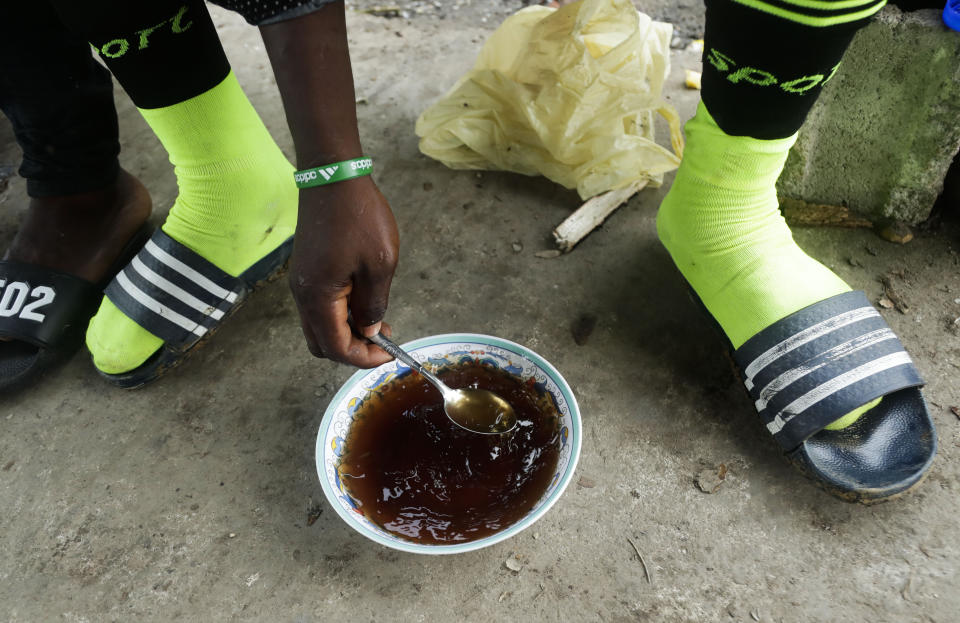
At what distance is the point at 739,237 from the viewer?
4.50 feet

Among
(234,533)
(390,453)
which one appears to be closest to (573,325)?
(390,453)

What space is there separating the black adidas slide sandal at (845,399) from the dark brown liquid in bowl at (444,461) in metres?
0.44

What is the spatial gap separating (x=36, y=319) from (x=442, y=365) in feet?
3.09

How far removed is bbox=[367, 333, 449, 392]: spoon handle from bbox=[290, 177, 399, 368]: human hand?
0.09 m

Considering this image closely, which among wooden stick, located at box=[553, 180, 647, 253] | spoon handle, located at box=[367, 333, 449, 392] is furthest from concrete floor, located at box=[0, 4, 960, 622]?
spoon handle, located at box=[367, 333, 449, 392]

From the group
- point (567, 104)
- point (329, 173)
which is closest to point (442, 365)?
point (329, 173)

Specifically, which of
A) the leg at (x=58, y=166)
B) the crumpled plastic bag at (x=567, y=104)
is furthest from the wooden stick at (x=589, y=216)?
the leg at (x=58, y=166)

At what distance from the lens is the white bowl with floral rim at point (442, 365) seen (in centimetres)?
104

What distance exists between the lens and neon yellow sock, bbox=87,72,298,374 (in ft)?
4.66

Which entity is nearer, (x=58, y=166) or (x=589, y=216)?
(x=58, y=166)

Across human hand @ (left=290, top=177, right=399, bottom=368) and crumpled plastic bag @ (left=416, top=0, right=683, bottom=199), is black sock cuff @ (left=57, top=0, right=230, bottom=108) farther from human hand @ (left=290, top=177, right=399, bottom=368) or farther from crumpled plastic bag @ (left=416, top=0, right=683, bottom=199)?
crumpled plastic bag @ (left=416, top=0, right=683, bottom=199)

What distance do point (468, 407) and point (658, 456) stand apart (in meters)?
0.39

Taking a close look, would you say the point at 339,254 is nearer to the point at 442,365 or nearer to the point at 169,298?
the point at 442,365

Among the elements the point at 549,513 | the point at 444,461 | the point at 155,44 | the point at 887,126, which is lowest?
the point at 549,513
